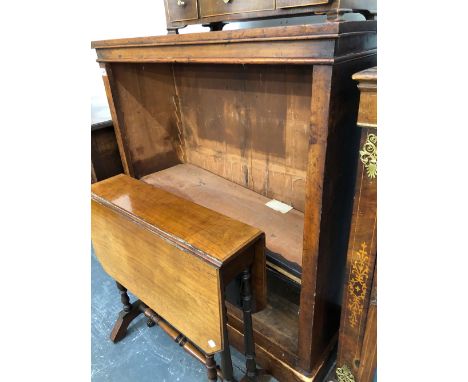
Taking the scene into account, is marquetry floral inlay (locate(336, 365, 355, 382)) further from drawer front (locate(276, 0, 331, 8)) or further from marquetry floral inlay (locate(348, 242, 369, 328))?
drawer front (locate(276, 0, 331, 8))

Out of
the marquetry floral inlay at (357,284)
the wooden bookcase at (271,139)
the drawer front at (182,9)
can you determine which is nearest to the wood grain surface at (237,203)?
the wooden bookcase at (271,139)

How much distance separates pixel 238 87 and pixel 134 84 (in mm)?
569

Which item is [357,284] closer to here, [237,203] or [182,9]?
[237,203]

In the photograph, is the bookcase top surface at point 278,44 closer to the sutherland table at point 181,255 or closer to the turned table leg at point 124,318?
the sutherland table at point 181,255

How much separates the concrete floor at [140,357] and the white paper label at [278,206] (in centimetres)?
72

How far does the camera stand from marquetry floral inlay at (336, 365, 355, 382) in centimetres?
115

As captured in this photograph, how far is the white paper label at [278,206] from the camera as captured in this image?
1419mm

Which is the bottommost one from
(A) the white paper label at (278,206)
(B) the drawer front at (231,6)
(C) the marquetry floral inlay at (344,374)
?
(C) the marquetry floral inlay at (344,374)

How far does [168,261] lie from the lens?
99 cm

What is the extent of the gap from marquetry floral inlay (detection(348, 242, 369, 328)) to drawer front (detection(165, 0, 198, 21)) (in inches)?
37.5

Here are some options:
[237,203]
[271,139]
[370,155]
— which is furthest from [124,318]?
[370,155]

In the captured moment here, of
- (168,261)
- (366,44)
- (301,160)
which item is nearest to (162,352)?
(168,261)
